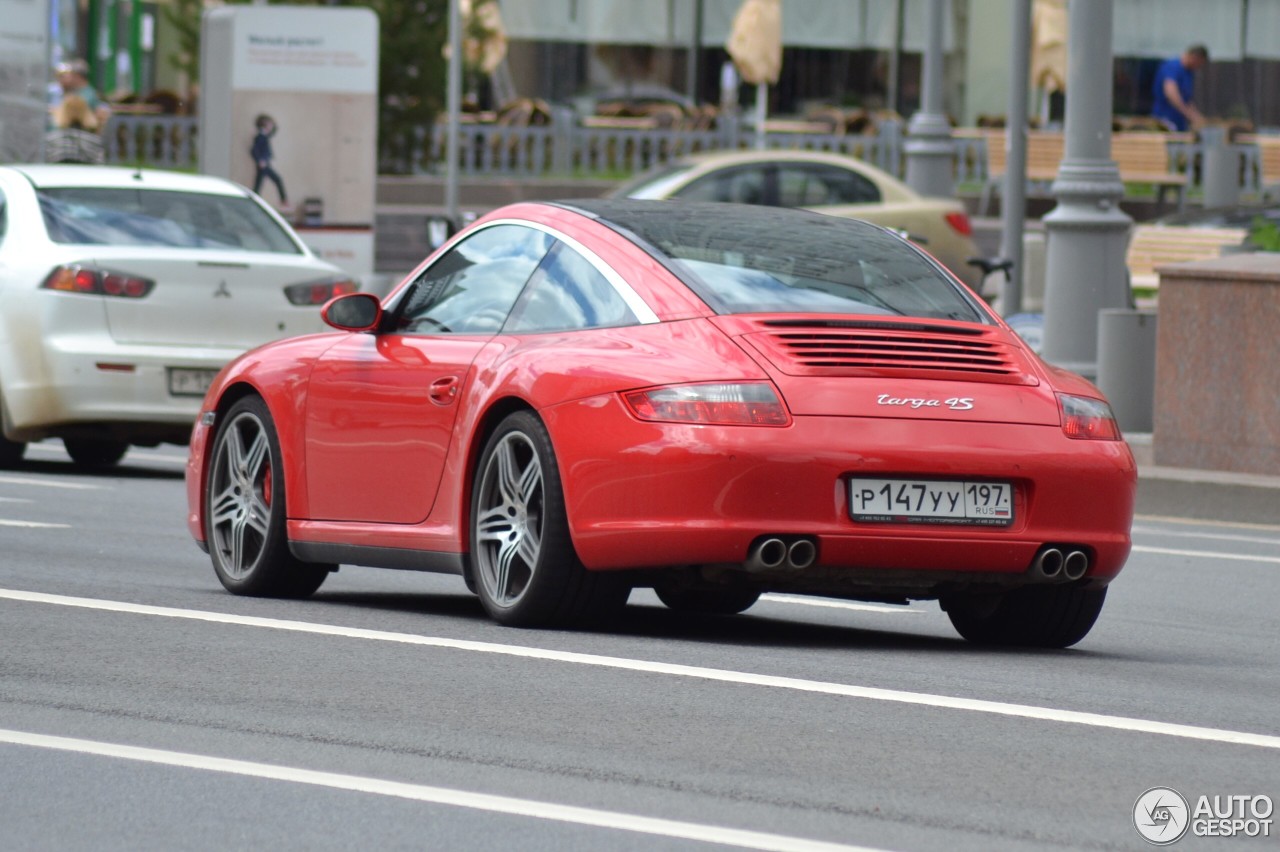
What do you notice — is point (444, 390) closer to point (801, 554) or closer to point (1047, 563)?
point (801, 554)

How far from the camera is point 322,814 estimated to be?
5.39m

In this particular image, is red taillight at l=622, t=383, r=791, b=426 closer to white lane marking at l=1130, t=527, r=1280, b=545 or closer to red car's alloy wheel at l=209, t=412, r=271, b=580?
red car's alloy wheel at l=209, t=412, r=271, b=580

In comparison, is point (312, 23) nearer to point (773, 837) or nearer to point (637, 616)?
point (637, 616)

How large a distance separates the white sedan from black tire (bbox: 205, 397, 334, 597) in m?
4.63

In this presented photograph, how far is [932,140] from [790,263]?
18.3 metres

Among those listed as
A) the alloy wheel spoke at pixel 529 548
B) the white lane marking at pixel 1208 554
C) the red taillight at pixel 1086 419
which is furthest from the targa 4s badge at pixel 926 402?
the white lane marking at pixel 1208 554

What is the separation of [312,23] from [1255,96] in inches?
1125

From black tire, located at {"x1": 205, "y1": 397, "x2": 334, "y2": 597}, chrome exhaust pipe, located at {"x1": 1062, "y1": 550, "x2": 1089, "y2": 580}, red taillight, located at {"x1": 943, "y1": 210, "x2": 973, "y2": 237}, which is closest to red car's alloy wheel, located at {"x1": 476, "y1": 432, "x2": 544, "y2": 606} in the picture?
black tire, located at {"x1": 205, "y1": 397, "x2": 334, "y2": 597}

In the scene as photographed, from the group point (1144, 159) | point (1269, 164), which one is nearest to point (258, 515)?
point (1144, 159)

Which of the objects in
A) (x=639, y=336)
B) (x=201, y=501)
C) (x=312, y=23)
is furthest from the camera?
(x=312, y=23)

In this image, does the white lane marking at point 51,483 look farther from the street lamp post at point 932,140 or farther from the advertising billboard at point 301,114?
the street lamp post at point 932,140

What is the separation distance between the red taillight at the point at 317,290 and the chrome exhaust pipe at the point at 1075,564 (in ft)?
24.2

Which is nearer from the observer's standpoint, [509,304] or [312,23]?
[509,304]

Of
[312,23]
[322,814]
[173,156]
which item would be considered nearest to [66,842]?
[322,814]
